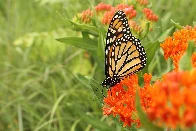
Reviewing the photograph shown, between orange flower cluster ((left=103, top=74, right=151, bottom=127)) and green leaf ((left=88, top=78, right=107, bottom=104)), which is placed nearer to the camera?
orange flower cluster ((left=103, top=74, right=151, bottom=127))

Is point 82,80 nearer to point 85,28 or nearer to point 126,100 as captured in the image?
point 85,28

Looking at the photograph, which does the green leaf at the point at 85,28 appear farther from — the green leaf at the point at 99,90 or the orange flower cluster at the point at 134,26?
the green leaf at the point at 99,90

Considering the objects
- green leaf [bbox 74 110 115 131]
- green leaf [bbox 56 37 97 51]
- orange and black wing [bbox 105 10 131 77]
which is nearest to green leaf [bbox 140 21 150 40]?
orange and black wing [bbox 105 10 131 77]

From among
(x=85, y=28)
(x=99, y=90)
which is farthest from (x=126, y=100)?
(x=85, y=28)

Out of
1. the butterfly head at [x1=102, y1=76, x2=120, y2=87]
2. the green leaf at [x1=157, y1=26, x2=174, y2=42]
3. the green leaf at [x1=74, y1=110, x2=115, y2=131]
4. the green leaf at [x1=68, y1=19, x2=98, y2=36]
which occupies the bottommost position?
the green leaf at [x1=74, y1=110, x2=115, y2=131]

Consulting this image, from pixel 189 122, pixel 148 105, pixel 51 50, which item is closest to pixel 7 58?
pixel 51 50

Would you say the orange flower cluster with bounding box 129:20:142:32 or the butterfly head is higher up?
the orange flower cluster with bounding box 129:20:142:32

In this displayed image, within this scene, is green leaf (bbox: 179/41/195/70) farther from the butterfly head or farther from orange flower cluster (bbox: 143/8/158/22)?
orange flower cluster (bbox: 143/8/158/22)
